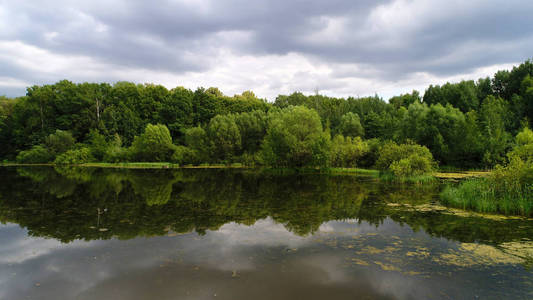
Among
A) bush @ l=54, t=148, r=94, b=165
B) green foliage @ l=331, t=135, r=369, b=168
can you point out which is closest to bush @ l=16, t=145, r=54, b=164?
bush @ l=54, t=148, r=94, b=165

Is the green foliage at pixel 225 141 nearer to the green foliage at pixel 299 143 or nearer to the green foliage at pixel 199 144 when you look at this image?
the green foliage at pixel 199 144

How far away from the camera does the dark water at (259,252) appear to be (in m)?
6.31

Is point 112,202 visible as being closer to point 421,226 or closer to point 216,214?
point 216,214

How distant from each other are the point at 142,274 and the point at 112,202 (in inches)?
420

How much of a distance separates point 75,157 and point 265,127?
118 feet

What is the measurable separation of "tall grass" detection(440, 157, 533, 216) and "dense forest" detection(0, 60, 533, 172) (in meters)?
11.8

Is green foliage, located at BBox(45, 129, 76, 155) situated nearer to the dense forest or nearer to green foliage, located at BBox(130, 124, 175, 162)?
the dense forest

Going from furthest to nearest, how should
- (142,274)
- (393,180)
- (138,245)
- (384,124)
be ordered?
(384,124) → (393,180) → (138,245) → (142,274)

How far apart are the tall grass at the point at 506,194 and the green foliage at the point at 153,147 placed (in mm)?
48027

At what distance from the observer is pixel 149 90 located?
249ft

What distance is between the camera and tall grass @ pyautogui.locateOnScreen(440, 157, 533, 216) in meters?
12.8

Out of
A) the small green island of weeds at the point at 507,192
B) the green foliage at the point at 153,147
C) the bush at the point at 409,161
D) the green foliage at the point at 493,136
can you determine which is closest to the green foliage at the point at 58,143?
the green foliage at the point at 153,147

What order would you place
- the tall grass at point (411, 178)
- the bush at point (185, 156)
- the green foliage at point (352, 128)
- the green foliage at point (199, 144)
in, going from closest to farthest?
1. the tall grass at point (411, 178)
2. the bush at point (185, 156)
3. the green foliage at point (199, 144)
4. the green foliage at point (352, 128)

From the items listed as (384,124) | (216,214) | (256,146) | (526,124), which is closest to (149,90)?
(256,146)
